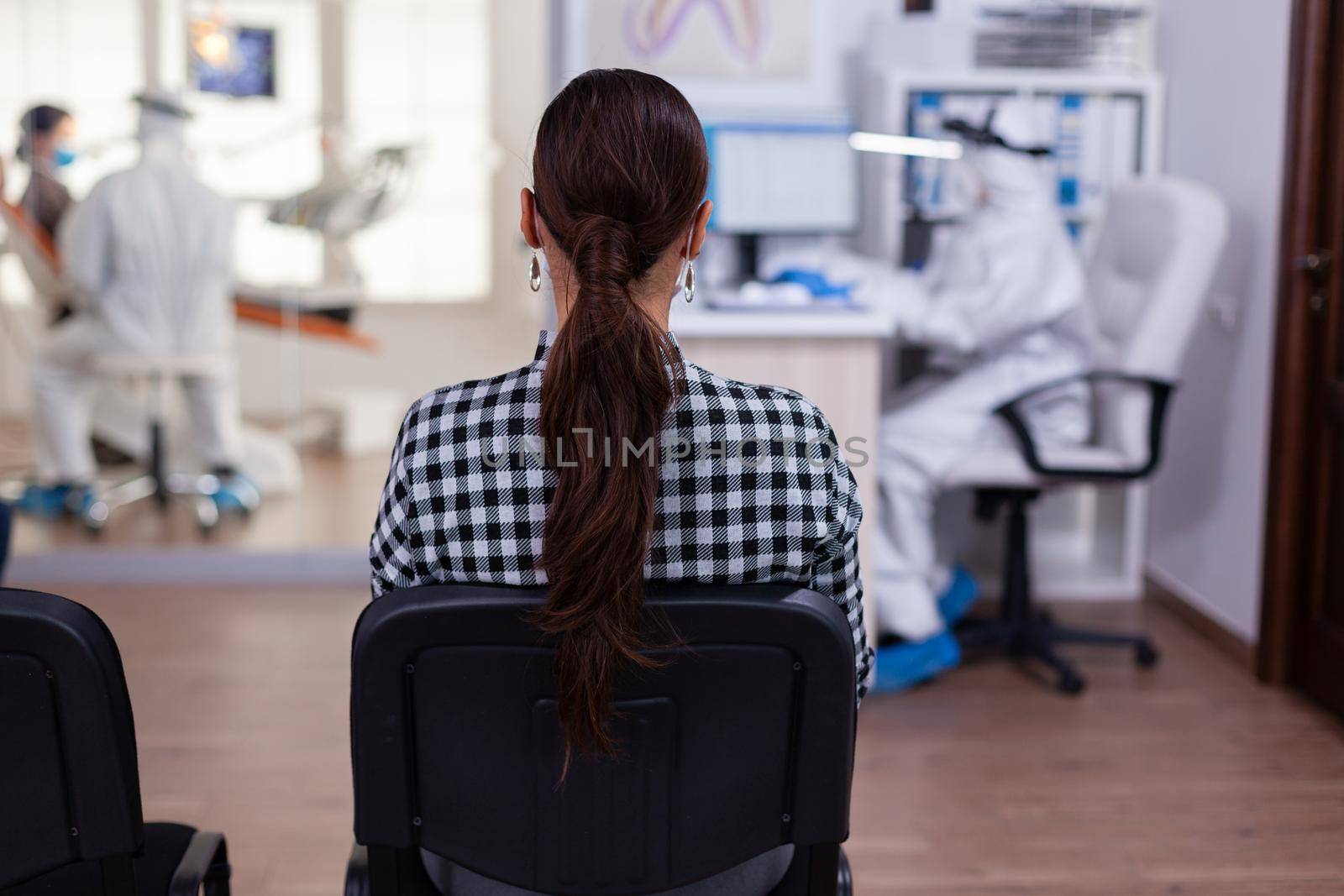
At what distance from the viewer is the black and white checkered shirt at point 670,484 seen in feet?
3.38

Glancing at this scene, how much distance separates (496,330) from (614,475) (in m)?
3.08

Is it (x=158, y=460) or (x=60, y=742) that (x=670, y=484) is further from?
(x=158, y=460)

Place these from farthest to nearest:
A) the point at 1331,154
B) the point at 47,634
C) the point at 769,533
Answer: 1. the point at 1331,154
2. the point at 769,533
3. the point at 47,634

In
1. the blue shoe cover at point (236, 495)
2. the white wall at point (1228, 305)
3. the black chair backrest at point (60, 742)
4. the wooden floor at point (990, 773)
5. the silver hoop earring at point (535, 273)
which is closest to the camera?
the black chair backrest at point (60, 742)

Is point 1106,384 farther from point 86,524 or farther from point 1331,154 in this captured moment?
point 86,524

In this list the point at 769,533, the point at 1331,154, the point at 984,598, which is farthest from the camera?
the point at 984,598

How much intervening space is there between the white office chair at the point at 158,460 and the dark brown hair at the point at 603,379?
3.31 m

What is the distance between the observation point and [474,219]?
3.97 metres

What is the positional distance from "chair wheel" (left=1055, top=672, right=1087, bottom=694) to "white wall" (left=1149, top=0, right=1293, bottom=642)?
19.4 inches

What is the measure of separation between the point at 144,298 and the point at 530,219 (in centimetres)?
327

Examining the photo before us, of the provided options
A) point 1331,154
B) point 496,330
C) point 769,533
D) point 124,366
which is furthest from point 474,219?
point 769,533

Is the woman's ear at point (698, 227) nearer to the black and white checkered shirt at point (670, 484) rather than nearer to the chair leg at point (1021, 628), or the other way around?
the black and white checkered shirt at point (670, 484)

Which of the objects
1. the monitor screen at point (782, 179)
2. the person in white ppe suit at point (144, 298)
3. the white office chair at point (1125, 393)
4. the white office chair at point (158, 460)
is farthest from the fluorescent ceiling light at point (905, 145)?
the white office chair at point (158, 460)

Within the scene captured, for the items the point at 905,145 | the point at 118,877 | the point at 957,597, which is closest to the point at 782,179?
the point at 905,145
